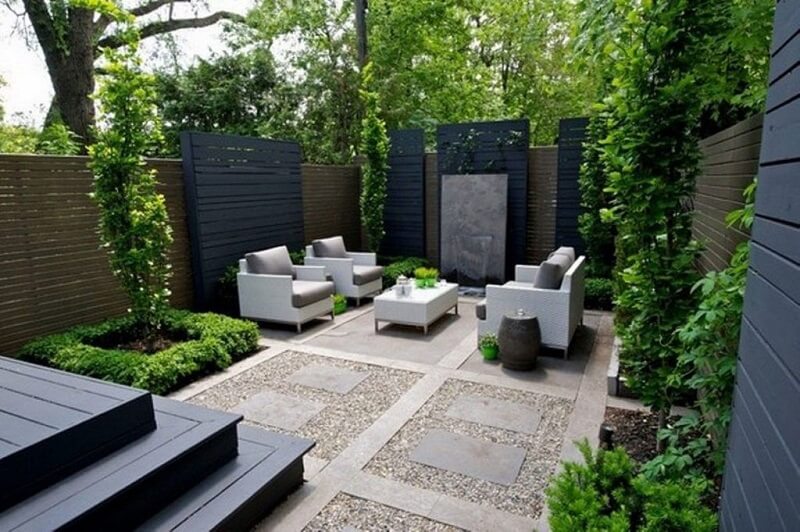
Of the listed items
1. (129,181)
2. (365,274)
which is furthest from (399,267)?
(129,181)

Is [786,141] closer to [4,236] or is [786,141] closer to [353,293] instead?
[4,236]

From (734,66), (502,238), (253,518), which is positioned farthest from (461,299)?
(253,518)

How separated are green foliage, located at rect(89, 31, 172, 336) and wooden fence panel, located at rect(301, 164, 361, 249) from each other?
11.8ft

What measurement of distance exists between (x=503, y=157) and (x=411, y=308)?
151 inches

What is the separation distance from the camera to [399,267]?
25.7 ft

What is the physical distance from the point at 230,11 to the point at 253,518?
499 inches

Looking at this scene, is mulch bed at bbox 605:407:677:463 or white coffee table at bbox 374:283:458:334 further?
white coffee table at bbox 374:283:458:334

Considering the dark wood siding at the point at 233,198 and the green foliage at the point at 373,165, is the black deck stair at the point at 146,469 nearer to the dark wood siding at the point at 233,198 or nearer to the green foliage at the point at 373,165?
the dark wood siding at the point at 233,198

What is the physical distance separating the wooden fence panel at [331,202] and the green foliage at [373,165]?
768mm

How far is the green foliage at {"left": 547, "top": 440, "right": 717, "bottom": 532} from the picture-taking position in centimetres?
154

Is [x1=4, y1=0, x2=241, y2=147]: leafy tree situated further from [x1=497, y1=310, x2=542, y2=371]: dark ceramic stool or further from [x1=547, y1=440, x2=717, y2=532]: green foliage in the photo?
[x1=547, y1=440, x2=717, y2=532]: green foliage

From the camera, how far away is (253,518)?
229cm

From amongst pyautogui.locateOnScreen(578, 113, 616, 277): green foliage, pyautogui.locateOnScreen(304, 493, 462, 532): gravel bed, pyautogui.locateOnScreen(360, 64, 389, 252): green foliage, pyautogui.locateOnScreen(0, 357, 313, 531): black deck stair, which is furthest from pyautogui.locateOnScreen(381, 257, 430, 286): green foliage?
pyautogui.locateOnScreen(304, 493, 462, 532): gravel bed

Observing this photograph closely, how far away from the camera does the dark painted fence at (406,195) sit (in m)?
8.56
